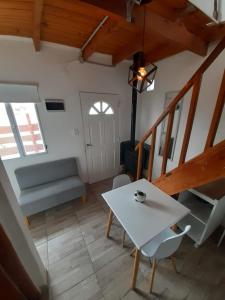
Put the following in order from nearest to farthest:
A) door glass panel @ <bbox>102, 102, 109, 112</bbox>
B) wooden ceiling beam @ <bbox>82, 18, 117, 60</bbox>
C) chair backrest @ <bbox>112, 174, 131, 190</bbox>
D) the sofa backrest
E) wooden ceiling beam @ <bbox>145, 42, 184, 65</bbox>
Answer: wooden ceiling beam @ <bbox>82, 18, 117, 60</bbox>, chair backrest @ <bbox>112, 174, 131, 190</bbox>, wooden ceiling beam @ <bbox>145, 42, 184, 65</bbox>, the sofa backrest, door glass panel @ <bbox>102, 102, 109, 112</bbox>

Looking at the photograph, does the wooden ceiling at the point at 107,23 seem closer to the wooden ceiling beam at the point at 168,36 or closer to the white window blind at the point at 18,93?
the wooden ceiling beam at the point at 168,36

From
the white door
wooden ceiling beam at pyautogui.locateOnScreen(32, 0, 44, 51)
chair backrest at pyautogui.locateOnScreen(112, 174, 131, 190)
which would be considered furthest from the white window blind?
chair backrest at pyautogui.locateOnScreen(112, 174, 131, 190)

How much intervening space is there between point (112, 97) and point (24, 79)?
1607 mm

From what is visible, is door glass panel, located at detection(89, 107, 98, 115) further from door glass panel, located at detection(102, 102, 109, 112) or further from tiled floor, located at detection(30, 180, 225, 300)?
tiled floor, located at detection(30, 180, 225, 300)

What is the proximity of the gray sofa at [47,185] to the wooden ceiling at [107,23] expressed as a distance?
6.37ft

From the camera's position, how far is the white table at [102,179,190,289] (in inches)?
43.0

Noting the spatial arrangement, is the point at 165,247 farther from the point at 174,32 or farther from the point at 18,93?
the point at 18,93

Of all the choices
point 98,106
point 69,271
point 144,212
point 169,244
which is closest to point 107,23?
point 98,106

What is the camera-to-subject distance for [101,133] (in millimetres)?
2945

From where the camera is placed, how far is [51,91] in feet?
7.41

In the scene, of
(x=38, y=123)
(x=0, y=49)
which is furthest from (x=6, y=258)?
(x=0, y=49)

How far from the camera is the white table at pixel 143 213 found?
43.0 inches

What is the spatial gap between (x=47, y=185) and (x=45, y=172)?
0.24m

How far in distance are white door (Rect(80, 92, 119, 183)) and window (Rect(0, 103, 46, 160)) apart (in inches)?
36.0
